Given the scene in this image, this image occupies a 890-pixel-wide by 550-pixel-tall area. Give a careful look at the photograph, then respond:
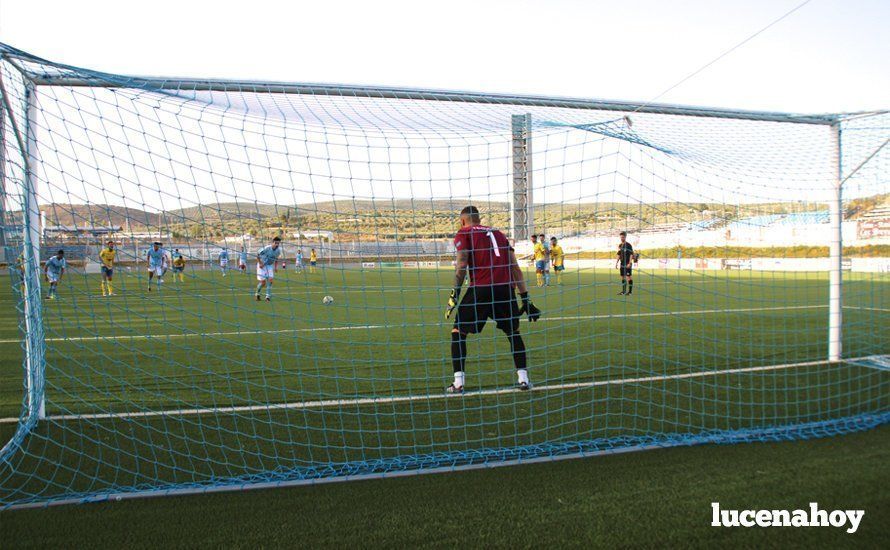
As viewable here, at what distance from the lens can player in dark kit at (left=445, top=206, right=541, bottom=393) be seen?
16.8 ft

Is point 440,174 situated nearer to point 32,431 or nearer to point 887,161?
point 32,431

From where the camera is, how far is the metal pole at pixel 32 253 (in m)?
4.05

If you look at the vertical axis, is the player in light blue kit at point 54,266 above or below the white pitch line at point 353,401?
above

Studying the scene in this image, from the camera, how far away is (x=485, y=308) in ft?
17.4

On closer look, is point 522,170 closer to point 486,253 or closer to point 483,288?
point 486,253

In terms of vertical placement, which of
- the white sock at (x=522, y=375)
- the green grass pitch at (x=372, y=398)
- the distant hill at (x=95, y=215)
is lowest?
the green grass pitch at (x=372, y=398)

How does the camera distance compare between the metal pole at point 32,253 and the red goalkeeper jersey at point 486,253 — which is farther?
the red goalkeeper jersey at point 486,253

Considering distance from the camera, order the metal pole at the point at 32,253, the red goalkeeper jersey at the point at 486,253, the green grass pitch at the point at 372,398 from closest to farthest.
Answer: the green grass pitch at the point at 372,398
the metal pole at the point at 32,253
the red goalkeeper jersey at the point at 486,253

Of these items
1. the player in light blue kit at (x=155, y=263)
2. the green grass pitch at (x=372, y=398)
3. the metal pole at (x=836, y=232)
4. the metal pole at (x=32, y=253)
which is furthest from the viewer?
the player in light blue kit at (x=155, y=263)

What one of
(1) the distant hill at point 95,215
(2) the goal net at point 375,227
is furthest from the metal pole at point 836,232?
(1) the distant hill at point 95,215

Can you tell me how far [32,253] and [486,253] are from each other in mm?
3673

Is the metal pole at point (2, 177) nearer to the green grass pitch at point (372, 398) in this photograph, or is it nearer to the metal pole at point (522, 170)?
the green grass pitch at point (372, 398)

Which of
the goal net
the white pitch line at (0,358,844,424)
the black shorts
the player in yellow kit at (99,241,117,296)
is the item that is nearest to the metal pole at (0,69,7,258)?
the goal net

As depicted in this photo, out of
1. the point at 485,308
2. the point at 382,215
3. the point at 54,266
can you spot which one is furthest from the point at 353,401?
the point at 54,266
